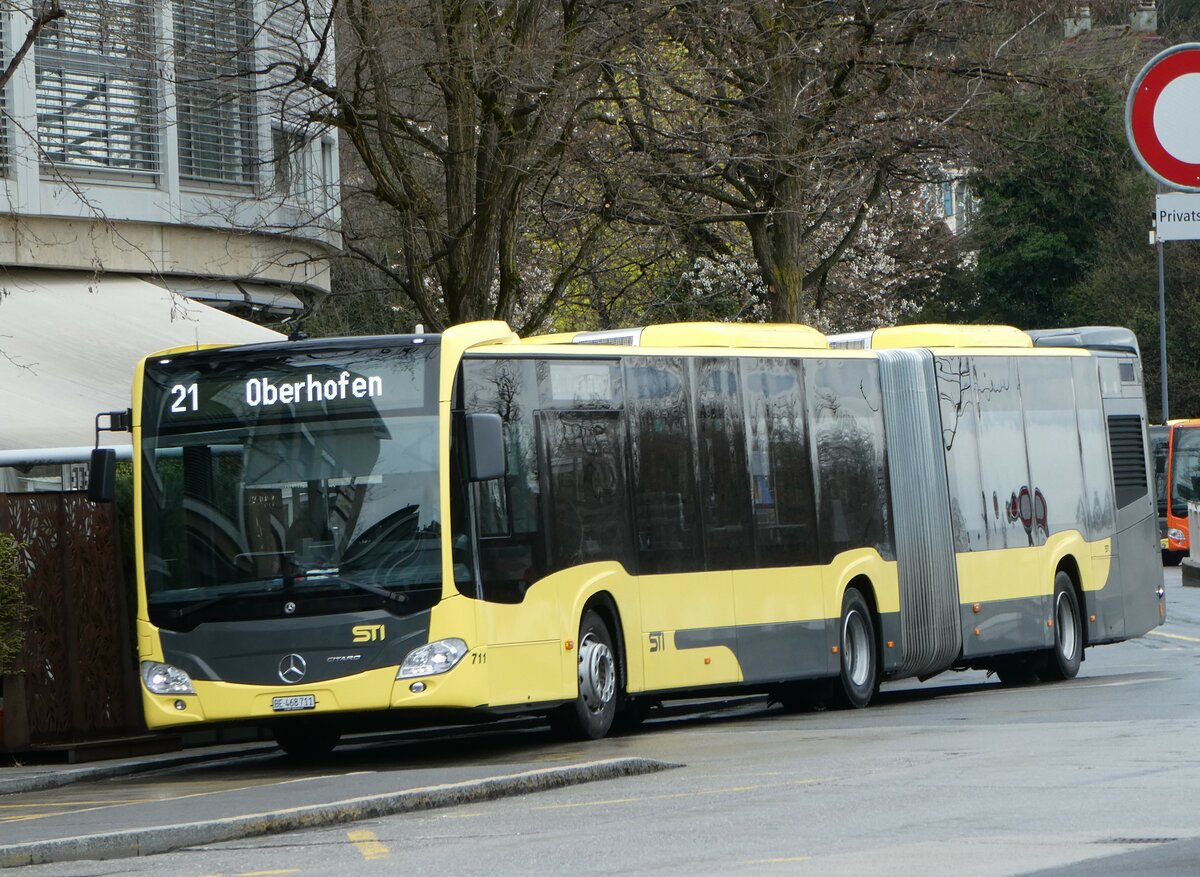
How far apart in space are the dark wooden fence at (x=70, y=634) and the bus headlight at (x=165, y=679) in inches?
73.6

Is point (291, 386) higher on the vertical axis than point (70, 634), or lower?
higher

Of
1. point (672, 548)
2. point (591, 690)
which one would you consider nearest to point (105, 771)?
point (591, 690)

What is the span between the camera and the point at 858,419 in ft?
62.1

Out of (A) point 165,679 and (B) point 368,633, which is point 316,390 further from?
(A) point 165,679

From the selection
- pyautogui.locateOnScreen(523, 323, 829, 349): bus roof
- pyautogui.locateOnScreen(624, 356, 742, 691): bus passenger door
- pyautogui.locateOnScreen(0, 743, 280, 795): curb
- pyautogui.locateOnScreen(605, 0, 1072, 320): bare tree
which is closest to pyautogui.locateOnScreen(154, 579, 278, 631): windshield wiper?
pyautogui.locateOnScreen(0, 743, 280, 795): curb

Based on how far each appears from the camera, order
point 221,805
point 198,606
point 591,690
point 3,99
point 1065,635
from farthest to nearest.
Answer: point 3,99 < point 1065,635 < point 591,690 < point 198,606 < point 221,805

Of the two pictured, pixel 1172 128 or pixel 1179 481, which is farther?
pixel 1179 481

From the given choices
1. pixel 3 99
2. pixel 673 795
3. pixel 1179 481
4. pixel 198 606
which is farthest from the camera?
pixel 1179 481

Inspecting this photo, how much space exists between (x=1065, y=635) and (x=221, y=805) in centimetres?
1176

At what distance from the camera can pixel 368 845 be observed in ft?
30.4

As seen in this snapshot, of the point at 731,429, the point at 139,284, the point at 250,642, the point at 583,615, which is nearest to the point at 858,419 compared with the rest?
the point at 731,429

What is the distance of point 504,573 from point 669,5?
9.32 m

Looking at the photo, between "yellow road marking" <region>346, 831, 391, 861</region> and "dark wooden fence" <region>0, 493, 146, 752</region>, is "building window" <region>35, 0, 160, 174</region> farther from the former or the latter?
"yellow road marking" <region>346, 831, 391, 861</region>

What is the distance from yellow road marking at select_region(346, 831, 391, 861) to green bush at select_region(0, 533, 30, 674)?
6.57m
